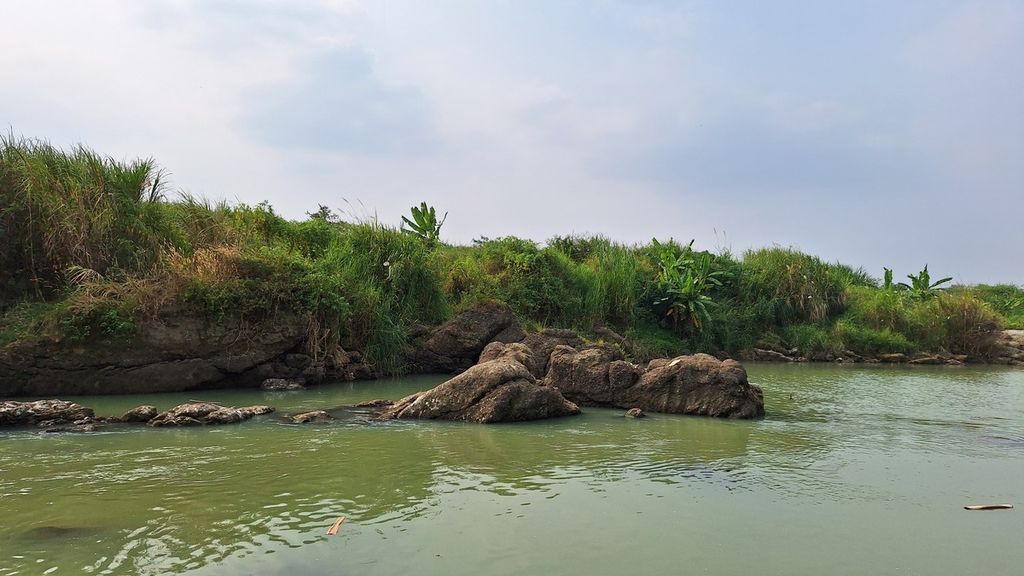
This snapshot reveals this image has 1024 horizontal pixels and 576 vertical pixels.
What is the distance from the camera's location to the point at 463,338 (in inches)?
480

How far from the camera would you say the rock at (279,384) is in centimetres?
978

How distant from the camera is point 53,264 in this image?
9.72m

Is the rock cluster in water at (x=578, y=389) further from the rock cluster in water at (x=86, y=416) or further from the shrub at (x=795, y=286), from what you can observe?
the shrub at (x=795, y=286)

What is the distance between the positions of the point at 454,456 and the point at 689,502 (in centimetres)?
200

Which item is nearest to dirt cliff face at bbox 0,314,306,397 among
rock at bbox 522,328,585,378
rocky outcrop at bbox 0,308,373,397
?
rocky outcrop at bbox 0,308,373,397

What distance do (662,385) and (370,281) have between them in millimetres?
6481

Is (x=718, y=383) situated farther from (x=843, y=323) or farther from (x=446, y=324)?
(x=843, y=323)

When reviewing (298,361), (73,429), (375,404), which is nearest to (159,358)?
(298,361)

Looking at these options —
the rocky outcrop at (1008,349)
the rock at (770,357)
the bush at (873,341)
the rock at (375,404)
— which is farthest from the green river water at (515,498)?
the rocky outcrop at (1008,349)

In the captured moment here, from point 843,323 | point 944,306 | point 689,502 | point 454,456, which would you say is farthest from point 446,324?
point 944,306

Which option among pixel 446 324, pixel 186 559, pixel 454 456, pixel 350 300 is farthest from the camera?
pixel 446 324

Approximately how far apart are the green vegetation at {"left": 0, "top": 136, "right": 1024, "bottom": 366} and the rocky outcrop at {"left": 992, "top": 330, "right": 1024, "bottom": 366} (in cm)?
41

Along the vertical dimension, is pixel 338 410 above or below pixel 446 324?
below

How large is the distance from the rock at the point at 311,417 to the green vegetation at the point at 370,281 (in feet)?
12.0
